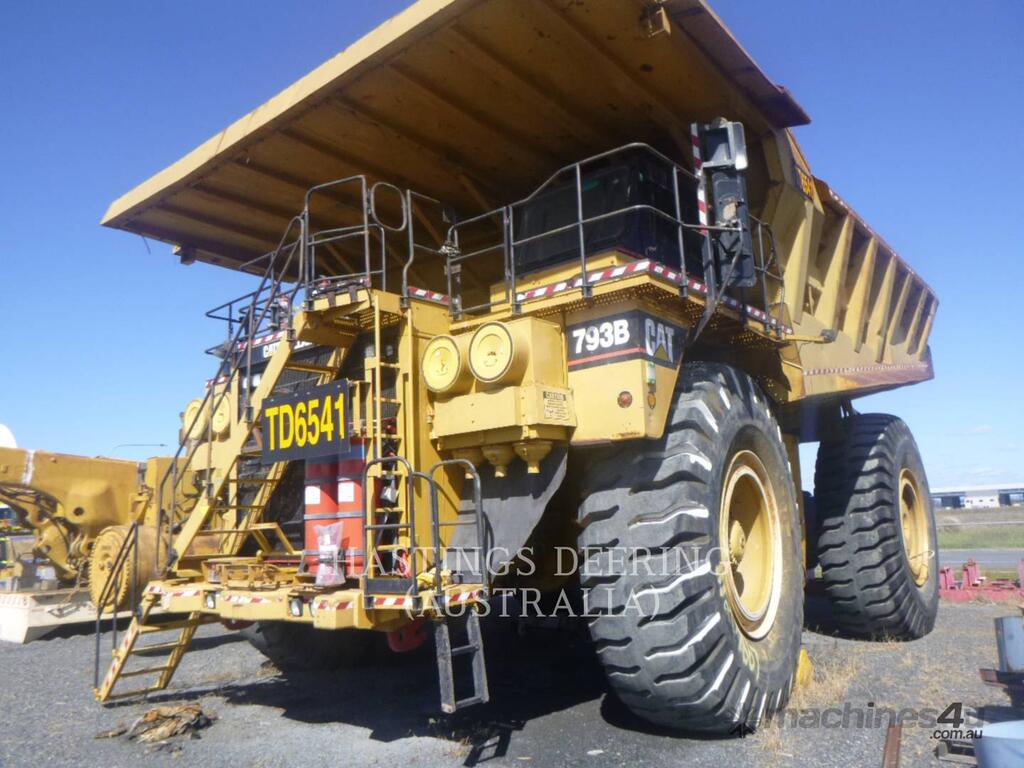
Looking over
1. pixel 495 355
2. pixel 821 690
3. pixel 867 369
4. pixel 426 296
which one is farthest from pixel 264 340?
pixel 867 369

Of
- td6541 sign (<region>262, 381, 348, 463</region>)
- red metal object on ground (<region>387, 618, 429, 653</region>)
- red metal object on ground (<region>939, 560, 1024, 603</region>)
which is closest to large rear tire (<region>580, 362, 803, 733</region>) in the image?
red metal object on ground (<region>387, 618, 429, 653</region>)

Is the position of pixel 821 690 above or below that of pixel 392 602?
below

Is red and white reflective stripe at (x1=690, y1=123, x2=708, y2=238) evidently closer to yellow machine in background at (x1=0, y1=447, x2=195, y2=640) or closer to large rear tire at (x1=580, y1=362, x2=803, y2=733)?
large rear tire at (x1=580, y1=362, x2=803, y2=733)

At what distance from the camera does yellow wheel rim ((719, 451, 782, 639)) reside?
535cm

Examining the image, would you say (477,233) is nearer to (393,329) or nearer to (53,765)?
(393,329)

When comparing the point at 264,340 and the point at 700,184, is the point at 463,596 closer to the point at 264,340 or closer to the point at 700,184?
the point at 700,184

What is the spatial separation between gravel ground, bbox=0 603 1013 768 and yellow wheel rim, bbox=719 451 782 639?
663 mm

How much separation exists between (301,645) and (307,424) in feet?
8.23

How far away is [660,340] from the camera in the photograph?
491 centimetres

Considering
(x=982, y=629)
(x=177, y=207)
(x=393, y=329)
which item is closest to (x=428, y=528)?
(x=393, y=329)

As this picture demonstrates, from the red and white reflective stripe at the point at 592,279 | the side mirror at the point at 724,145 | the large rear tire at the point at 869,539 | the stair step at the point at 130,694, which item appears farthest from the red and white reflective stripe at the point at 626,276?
the stair step at the point at 130,694

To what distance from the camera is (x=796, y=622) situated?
5.62m

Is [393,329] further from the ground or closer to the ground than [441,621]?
further from the ground

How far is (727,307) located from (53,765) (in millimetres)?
5217
